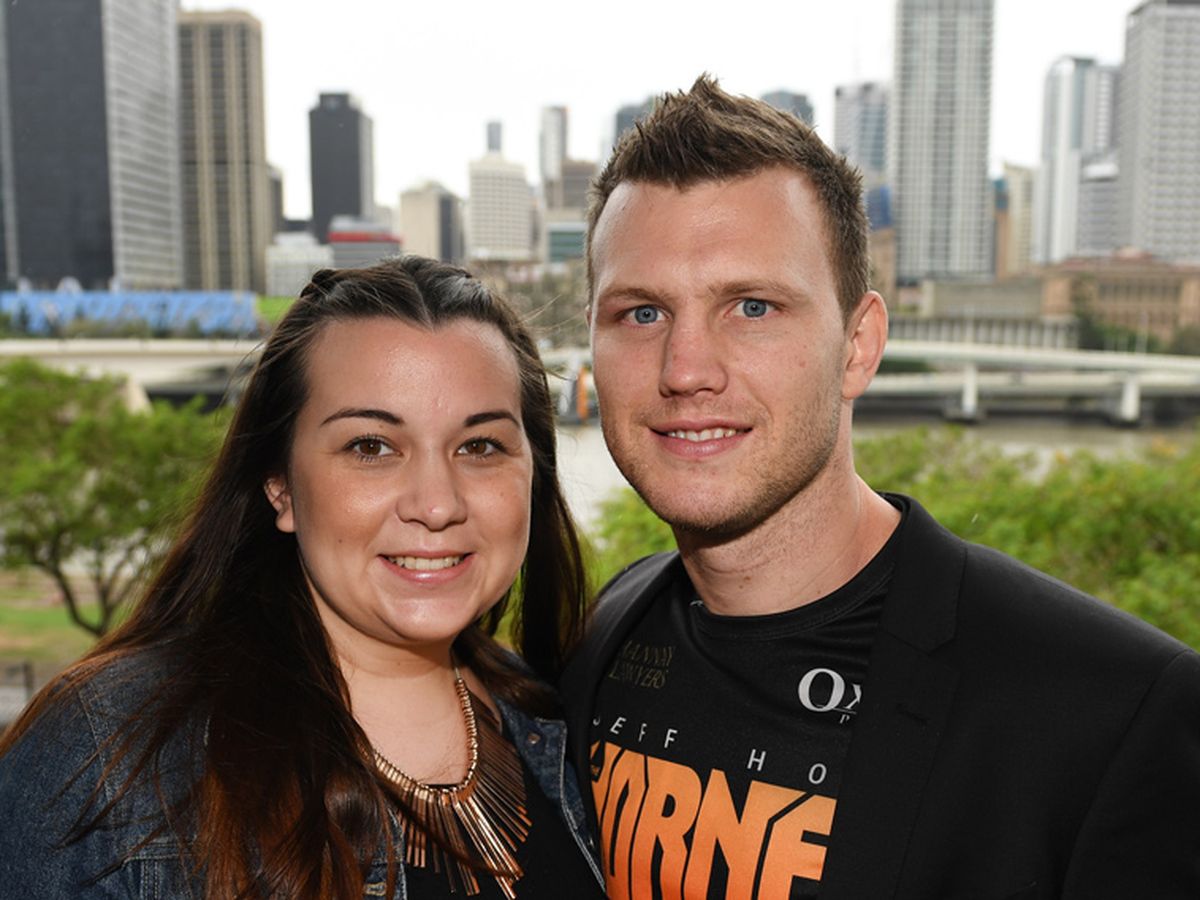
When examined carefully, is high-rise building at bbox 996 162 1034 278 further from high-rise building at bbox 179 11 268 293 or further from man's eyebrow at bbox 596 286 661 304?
man's eyebrow at bbox 596 286 661 304

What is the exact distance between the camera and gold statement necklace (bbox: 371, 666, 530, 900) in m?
1.62

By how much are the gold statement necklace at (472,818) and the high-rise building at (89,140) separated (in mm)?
8692

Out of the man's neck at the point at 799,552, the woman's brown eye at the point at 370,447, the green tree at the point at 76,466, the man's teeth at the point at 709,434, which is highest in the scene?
the man's teeth at the point at 709,434

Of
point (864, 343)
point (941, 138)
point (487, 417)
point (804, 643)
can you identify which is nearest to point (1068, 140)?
point (941, 138)

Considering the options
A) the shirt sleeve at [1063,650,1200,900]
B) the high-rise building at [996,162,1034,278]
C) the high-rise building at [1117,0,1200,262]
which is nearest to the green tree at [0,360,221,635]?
the shirt sleeve at [1063,650,1200,900]

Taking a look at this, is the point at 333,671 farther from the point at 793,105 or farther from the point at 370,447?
the point at 793,105

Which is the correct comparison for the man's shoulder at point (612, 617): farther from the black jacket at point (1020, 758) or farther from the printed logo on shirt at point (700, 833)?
the black jacket at point (1020, 758)

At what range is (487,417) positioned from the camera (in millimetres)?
1704

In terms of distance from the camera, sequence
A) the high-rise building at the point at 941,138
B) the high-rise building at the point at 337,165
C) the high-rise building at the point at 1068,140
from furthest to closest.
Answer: the high-rise building at the point at 1068,140 → the high-rise building at the point at 941,138 → the high-rise building at the point at 337,165

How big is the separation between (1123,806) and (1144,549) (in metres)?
5.32

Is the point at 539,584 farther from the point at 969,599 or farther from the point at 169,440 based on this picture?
the point at 169,440

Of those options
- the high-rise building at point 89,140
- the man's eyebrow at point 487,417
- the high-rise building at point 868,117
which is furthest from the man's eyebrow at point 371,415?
the high-rise building at point 868,117

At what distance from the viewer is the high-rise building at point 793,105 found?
1.89m

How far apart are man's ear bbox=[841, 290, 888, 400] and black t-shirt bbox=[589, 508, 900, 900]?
28 centimetres
